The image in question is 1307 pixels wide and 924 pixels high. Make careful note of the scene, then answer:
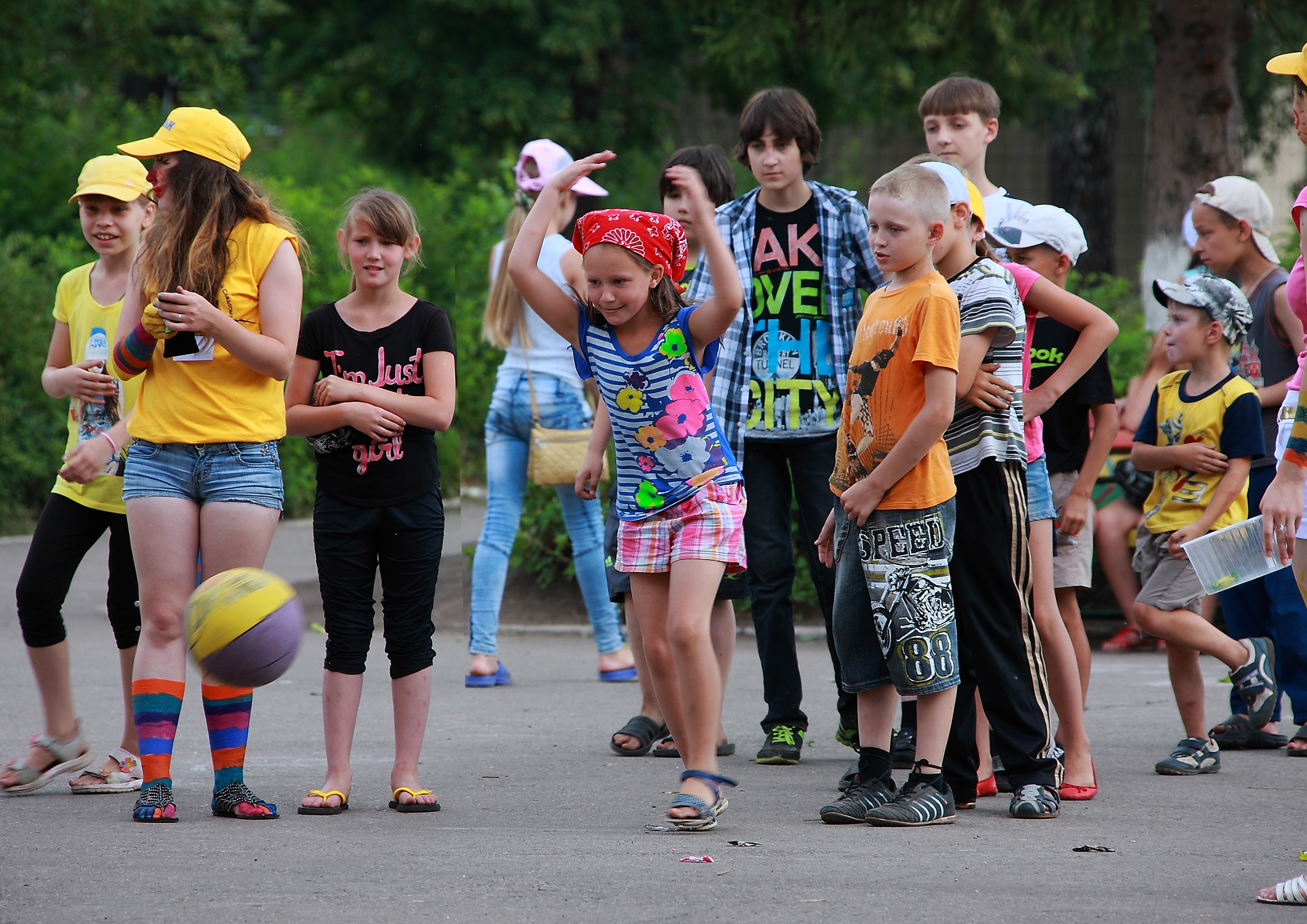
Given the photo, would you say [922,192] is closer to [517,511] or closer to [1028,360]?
[1028,360]

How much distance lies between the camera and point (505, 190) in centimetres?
1630

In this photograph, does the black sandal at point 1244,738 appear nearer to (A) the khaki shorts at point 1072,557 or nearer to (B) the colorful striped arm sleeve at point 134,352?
(A) the khaki shorts at point 1072,557

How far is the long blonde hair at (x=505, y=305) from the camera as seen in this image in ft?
23.8

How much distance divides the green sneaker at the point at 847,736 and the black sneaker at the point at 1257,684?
1.62 m

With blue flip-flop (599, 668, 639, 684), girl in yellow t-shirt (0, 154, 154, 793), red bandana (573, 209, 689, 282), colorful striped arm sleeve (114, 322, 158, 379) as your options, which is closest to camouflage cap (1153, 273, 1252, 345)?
red bandana (573, 209, 689, 282)

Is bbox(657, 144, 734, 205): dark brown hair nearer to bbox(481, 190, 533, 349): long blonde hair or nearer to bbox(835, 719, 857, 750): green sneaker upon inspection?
bbox(481, 190, 533, 349): long blonde hair

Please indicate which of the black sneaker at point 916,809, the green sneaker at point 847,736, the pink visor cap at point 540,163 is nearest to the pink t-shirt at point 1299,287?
the black sneaker at point 916,809

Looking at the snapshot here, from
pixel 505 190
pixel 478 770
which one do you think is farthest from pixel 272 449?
pixel 505 190

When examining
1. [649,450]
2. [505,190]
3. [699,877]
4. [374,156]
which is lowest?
[699,877]

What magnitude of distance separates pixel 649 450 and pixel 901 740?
1450mm

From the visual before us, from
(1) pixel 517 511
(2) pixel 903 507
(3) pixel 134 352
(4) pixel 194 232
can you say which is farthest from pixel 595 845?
(1) pixel 517 511

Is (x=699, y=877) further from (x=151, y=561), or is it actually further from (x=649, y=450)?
(x=151, y=561)

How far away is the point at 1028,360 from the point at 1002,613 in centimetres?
94

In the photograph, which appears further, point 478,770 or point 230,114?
point 230,114
